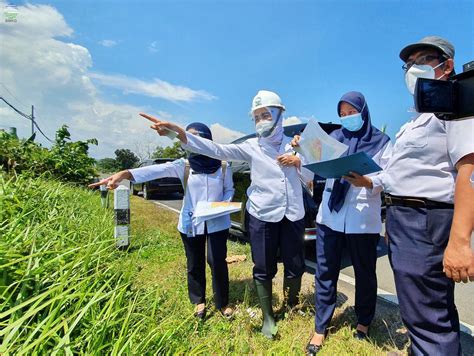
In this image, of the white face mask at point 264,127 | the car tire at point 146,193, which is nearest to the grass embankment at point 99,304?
the white face mask at point 264,127

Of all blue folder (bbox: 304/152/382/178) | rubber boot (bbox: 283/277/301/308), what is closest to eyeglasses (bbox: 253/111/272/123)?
blue folder (bbox: 304/152/382/178)

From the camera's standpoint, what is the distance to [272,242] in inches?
94.7

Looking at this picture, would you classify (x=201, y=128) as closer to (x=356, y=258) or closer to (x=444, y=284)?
(x=356, y=258)

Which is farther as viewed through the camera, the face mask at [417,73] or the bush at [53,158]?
the bush at [53,158]

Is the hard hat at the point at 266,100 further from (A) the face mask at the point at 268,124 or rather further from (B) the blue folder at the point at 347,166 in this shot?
(B) the blue folder at the point at 347,166

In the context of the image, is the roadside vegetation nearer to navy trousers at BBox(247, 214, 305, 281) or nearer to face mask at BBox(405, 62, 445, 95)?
navy trousers at BBox(247, 214, 305, 281)

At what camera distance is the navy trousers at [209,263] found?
266 centimetres

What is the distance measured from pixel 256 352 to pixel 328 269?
2.70 feet

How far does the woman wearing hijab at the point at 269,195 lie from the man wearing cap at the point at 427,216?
900mm

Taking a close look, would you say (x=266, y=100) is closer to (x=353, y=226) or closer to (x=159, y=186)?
(x=353, y=226)

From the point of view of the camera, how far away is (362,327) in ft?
7.79

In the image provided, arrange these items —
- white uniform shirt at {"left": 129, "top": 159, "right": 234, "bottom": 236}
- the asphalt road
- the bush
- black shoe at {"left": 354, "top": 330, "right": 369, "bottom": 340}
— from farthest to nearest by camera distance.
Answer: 1. the bush
2. the asphalt road
3. white uniform shirt at {"left": 129, "top": 159, "right": 234, "bottom": 236}
4. black shoe at {"left": 354, "top": 330, "right": 369, "bottom": 340}

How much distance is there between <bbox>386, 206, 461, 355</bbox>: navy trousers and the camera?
144cm

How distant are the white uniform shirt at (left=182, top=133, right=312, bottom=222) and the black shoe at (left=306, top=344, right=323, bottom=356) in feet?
3.15
